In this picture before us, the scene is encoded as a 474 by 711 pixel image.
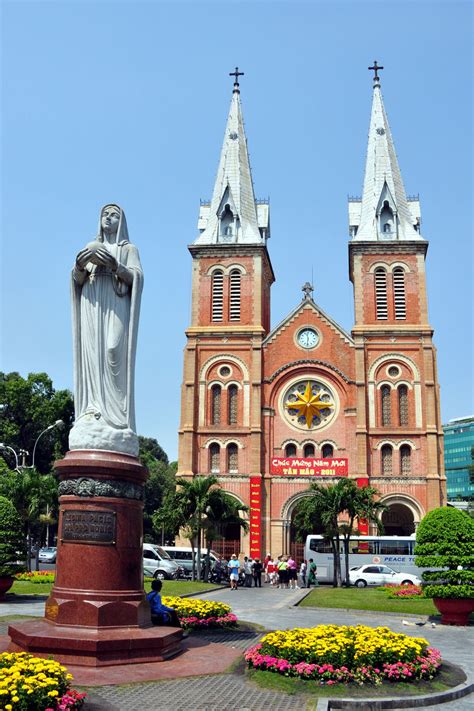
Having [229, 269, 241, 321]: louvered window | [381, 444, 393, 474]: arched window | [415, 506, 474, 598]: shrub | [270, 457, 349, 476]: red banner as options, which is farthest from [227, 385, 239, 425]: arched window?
[415, 506, 474, 598]: shrub

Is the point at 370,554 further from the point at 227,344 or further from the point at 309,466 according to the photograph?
the point at 227,344

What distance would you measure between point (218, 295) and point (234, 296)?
3.52ft

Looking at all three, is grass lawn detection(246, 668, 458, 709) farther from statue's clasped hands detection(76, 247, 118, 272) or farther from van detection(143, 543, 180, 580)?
van detection(143, 543, 180, 580)

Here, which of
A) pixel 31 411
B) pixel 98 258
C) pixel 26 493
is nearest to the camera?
pixel 98 258

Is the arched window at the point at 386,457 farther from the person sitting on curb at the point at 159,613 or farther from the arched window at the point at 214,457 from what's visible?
the person sitting on curb at the point at 159,613

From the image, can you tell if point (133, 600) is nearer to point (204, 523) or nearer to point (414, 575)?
point (204, 523)

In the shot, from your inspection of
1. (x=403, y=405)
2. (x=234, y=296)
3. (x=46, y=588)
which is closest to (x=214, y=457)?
(x=234, y=296)

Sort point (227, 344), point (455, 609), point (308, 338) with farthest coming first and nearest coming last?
point (308, 338)
point (227, 344)
point (455, 609)

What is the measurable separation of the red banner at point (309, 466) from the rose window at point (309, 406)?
7.24 feet

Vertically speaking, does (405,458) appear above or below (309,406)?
below

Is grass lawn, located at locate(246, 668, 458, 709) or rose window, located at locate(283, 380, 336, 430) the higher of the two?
rose window, located at locate(283, 380, 336, 430)

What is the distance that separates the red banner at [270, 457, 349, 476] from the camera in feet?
146

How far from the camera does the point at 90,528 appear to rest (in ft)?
31.6

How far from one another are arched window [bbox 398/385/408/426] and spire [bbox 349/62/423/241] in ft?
33.5
